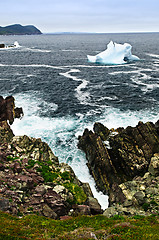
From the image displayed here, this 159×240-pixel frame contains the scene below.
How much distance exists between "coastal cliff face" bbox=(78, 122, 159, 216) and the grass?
12.3ft

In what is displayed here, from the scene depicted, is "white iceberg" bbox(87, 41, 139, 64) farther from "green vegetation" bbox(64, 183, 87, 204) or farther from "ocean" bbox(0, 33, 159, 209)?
"green vegetation" bbox(64, 183, 87, 204)

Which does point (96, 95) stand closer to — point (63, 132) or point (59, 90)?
point (59, 90)

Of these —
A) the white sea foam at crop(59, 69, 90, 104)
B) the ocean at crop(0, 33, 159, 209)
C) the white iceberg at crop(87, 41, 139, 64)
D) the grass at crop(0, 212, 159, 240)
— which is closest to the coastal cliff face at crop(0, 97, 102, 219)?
the grass at crop(0, 212, 159, 240)

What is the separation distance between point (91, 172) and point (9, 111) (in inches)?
947

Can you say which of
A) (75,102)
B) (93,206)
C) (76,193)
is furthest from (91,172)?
(75,102)

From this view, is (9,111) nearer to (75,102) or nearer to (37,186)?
(75,102)

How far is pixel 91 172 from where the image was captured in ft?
88.0

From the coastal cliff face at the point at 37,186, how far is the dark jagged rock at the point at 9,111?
15164mm

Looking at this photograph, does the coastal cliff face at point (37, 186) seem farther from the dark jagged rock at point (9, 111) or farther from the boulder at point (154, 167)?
the dark jagged rock at point (9, 111)

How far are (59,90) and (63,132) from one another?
28079mm

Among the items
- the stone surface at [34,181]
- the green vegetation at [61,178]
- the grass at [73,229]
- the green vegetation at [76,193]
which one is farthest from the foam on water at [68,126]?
the grass at [73,229]

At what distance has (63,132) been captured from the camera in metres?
36.4

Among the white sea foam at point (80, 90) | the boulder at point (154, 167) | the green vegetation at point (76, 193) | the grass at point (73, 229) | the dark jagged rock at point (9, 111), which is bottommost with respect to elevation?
the green vegetation at point (76, 193)

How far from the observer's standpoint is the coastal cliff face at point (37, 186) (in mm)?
15898
